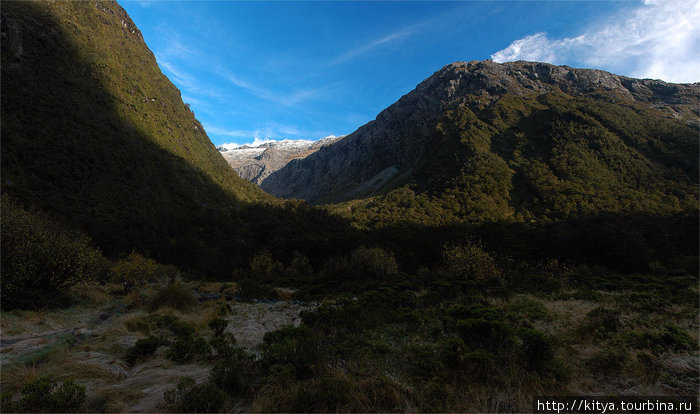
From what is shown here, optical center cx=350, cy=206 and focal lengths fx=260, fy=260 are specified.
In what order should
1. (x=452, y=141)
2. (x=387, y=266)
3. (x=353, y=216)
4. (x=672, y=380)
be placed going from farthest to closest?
(x=452, y=141) → (x=353, y=216) → (x=387, y=266) → (x=672, y=380)

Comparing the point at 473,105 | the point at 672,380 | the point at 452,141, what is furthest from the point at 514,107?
the point at 672,380

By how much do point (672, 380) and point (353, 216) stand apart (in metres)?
117

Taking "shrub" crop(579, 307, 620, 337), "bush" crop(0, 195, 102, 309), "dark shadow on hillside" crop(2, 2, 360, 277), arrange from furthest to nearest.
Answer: "dark shadow on hillside" crop(2, 2, 360, 277) → "bush" crop(0, 195, 102, 309) → "shrub" crop(579, 307, 620, 337)

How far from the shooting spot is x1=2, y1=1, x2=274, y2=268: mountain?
66375 millimetres

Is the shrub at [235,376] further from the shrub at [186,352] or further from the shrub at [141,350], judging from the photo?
the shrub at [141,350]

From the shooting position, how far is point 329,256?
70875 millimetres

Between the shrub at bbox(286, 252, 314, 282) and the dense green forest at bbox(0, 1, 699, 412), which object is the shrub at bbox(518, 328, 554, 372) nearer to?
the dense green forest at bbox(0, 1, 699, 412)

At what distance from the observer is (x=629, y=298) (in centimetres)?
2216

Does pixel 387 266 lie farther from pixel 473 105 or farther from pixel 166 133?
pixel 473 105

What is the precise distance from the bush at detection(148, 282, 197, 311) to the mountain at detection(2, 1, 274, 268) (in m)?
51.6

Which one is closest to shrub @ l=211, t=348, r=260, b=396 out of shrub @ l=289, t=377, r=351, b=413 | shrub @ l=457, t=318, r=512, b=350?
shrub @ l=289, t=377, r=351, b=413

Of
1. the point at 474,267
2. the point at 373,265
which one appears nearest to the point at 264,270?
the point at 373,265

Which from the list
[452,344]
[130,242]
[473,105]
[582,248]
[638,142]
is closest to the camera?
[452,344]

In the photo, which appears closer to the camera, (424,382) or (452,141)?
(424,382)
